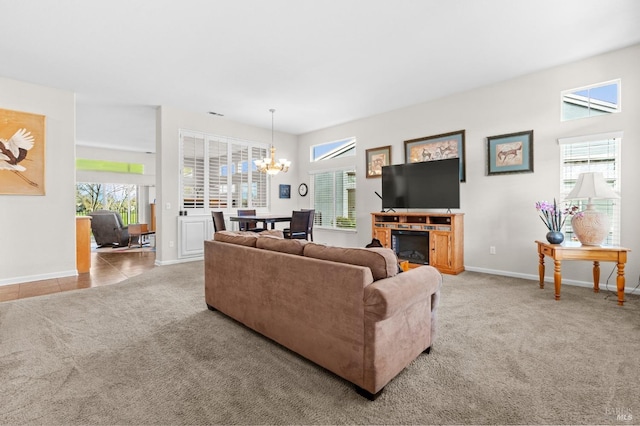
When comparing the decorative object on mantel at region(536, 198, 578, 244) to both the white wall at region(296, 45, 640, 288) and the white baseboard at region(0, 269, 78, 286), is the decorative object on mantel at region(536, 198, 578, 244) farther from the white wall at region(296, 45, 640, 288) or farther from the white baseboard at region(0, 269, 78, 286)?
the white baseboard at region(0, 269, 78, 286)

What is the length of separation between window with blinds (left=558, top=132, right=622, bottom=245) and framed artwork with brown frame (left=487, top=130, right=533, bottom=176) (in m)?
0.37

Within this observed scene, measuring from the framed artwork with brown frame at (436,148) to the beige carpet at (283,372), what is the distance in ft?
9.01

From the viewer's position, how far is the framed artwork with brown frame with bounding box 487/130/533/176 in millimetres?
4289

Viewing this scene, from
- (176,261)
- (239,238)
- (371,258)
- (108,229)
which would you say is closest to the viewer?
(371,258)

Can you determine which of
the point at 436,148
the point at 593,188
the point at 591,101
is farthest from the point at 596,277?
the point at 436,148

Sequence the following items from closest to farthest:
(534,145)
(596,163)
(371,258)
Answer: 1. (371,258)
2. (596,163)
3. (534,145)

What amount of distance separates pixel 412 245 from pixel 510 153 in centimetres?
200

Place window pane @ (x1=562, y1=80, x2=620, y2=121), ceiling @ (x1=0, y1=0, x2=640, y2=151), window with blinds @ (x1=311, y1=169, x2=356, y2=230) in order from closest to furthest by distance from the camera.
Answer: ceiling @ (x1=0, y1=0, x2=640, y2=151) < window pane @ (x1=562, y1=80, x2=620, y2=121) < window with blinds @ (x1=311, y1=169, x2=356, y2=230)

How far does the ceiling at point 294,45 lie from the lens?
2.85 metres

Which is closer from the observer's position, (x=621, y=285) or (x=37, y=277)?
(x=621, y=285)

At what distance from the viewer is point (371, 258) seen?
1.79m

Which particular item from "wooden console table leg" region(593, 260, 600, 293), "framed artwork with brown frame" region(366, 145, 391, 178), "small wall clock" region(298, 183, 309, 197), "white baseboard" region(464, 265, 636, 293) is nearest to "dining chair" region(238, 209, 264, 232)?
"small wall clock" region(298, 183, 309, 197)

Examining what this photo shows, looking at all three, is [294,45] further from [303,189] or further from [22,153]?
[303,189]

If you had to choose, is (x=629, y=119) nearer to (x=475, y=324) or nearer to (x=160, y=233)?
(x=475, y=324)
